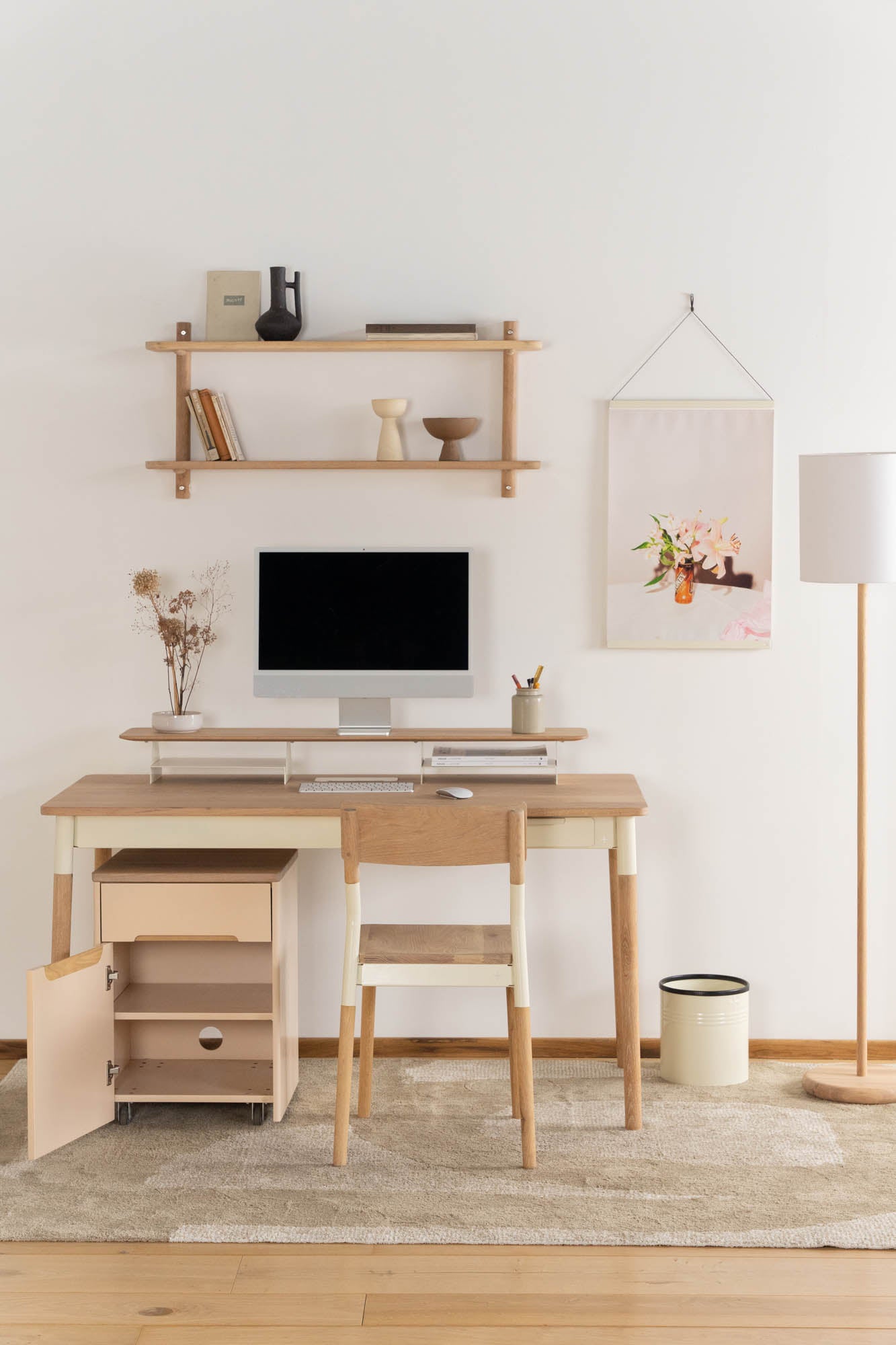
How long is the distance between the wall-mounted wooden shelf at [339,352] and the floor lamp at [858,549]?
2.29 feet

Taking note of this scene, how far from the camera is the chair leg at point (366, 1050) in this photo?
2951 millimetres

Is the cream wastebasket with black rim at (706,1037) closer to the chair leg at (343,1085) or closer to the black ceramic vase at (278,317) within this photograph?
the chair leg at (343,1085)

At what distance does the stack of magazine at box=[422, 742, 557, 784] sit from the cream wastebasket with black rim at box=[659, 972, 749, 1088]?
2.08 feet

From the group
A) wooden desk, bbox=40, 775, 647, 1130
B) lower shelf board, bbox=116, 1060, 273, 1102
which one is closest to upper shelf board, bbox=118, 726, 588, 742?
wooden desk, bbox=40, 775, 647, 1130

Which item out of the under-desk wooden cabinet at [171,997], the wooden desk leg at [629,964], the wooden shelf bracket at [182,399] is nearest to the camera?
the under-desk wooden cabinet at [171,997]

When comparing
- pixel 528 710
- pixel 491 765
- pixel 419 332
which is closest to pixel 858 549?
pixel 528 710

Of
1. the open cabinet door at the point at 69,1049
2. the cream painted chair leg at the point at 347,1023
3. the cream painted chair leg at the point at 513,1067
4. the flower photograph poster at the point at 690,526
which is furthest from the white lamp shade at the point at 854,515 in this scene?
the open cabinet door at the point at 69,1049

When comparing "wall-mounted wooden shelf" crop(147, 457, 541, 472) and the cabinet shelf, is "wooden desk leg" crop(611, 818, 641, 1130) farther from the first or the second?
"wall-mounted wooden shelf" crop(147, 457, 541, 472)

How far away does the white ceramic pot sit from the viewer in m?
3.23

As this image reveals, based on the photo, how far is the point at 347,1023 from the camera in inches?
107

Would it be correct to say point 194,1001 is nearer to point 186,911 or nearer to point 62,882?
point 186,911

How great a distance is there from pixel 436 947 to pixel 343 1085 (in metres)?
0.35

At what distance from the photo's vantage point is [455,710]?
338cm

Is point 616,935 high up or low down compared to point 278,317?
down
